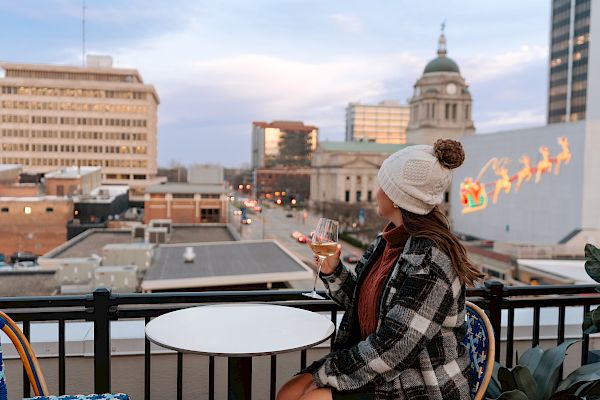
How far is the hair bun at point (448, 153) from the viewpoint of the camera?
2531 mm

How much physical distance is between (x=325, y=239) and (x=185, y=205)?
170 ft

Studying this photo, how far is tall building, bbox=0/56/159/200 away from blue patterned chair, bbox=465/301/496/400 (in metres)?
96.3

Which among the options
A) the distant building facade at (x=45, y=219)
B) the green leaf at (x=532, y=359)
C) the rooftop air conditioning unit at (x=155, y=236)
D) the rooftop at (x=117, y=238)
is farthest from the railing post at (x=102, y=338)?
the distant building facade at (x=45, y=219)

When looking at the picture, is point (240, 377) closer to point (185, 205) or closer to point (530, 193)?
point (185, 205)

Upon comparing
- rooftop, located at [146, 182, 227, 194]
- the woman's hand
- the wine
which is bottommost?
rooftop, located at [146, 182, 227, 194]

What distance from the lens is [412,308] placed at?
2.35 meters

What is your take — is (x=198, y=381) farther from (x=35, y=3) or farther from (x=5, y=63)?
(x=35, y=3)

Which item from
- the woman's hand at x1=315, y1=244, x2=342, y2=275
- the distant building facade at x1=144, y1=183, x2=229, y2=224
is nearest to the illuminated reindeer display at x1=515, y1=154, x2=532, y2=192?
the distant building facade at x1=144, y1=183, x2=229, y2=224

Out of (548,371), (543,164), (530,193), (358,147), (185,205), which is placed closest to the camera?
(548,371)

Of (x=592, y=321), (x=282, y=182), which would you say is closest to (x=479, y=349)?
(x=592, y=321)

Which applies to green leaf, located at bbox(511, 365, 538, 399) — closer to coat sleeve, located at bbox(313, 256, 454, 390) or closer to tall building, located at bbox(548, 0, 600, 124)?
coat sleeve, located at bbox(313, 256, 454, 390)

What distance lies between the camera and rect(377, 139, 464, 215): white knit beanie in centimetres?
251

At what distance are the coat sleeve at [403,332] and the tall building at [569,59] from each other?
9620 centimetres

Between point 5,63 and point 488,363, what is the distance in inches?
4228
